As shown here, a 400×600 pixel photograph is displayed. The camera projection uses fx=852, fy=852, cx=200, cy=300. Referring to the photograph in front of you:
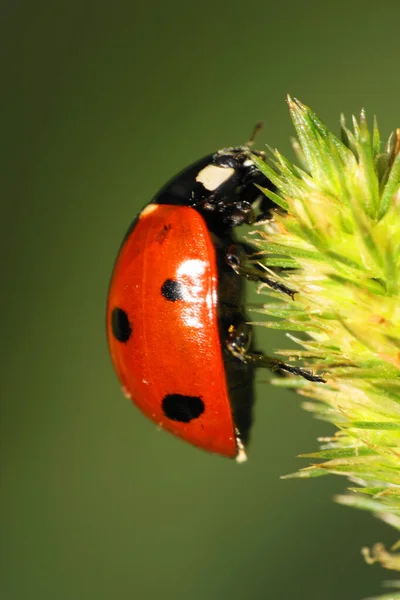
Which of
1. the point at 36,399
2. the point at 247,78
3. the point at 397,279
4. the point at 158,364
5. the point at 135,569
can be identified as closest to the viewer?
the point at 397,279

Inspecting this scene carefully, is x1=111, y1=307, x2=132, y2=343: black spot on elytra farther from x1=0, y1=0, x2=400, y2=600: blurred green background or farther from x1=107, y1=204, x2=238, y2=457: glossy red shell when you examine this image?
x1=0, y1=0, x2=400, y2=600: blurred green background

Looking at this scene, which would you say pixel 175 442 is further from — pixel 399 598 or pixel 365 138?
pixel 365 138

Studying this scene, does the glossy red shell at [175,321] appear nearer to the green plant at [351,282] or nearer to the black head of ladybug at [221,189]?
the black head of ladybug at [221,189]

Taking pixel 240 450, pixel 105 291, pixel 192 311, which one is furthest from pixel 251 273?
pixel 105 291

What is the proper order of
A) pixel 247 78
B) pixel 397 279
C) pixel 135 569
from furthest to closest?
pixel 247 78, pixel 135 569, pixel 397 279

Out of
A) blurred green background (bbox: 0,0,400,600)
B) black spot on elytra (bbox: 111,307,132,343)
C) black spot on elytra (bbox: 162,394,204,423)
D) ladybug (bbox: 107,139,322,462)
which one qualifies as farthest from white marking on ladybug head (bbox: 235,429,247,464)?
blurred green background (bbox: 0,0,400,600)

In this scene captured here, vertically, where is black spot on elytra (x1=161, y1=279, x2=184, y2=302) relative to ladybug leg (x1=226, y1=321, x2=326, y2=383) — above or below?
above

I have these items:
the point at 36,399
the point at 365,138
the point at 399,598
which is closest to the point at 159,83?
the point at 36,399
